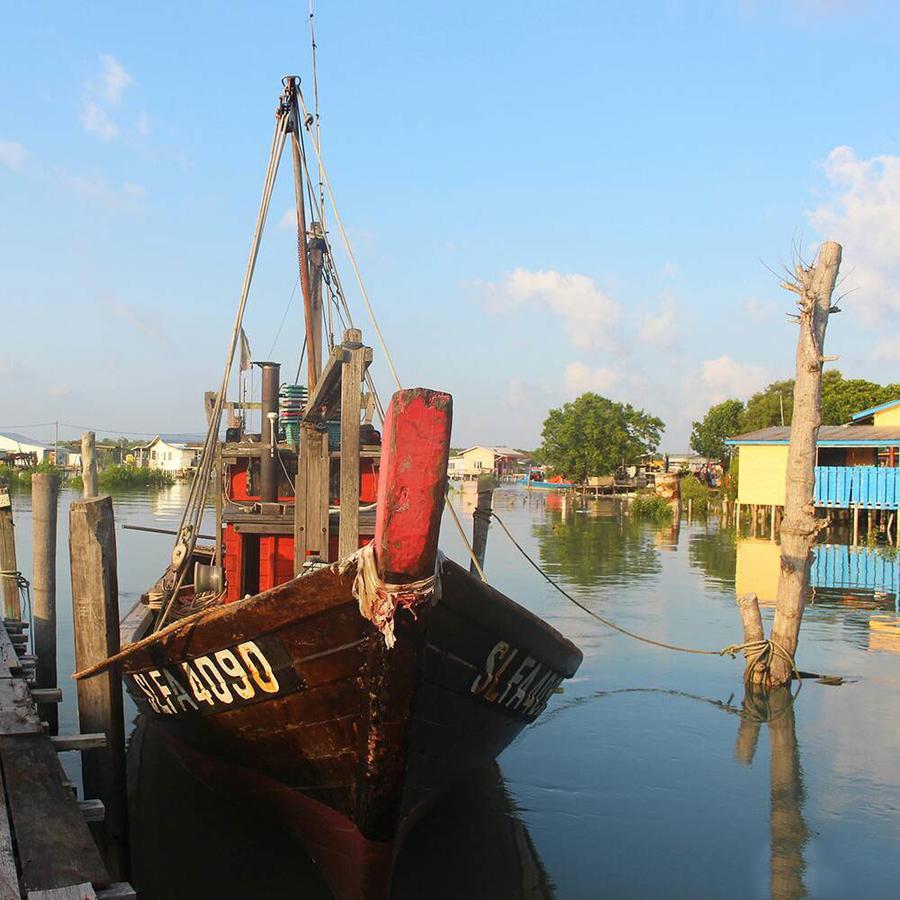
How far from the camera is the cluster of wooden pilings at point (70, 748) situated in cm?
442

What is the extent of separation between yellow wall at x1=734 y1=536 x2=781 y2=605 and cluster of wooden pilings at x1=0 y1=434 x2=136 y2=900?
12.0m

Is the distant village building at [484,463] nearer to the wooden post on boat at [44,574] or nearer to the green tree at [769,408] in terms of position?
the green tree at [769,408]

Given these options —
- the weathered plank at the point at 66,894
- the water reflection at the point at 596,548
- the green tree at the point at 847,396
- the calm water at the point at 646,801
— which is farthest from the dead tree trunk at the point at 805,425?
the green tree at the point at 847,396

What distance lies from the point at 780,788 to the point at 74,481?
70.6 m

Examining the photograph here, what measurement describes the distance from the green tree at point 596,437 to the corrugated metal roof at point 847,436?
3606 centimetres

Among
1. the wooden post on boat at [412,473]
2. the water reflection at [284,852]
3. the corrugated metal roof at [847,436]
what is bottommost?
the water reflection at [284,852]

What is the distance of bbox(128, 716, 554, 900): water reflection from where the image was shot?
642 centimetres

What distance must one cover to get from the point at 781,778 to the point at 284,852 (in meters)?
4.75

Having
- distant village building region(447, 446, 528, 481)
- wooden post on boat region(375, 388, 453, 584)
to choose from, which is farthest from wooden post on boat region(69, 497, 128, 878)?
distant village building region(447, 446, 528, 481)

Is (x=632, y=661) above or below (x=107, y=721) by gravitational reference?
below

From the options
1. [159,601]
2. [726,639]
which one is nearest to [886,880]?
[159,601]

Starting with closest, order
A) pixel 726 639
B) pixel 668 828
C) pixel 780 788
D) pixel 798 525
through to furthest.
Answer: pixel 668 828, pixel 780 788, pixel 798 525, pixel 726 639

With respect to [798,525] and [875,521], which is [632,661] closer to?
[798,525]

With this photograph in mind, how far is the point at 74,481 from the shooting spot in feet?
234
